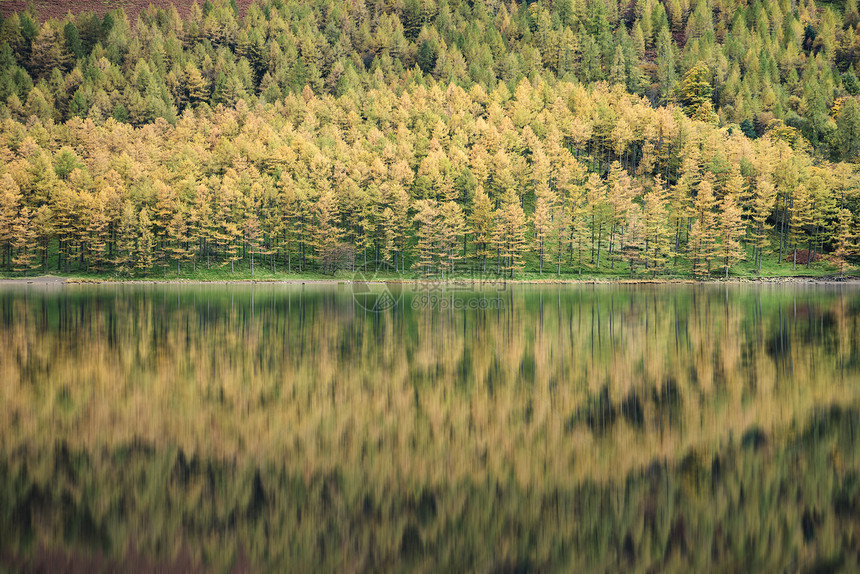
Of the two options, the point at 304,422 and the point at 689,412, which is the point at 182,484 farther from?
the point at 689,412

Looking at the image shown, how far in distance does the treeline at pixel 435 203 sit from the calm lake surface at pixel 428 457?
7765 cm

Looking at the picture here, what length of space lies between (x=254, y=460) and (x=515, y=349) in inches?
687

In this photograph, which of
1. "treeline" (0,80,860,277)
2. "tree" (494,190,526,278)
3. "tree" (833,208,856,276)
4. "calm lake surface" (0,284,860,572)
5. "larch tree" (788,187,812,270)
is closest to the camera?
"calm lake surface" (0,284,860,572)

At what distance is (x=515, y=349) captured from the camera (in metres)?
30.8

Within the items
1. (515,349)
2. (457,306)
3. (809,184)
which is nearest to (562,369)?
(515,349)

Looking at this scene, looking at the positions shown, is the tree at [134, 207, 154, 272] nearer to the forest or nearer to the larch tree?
the forest

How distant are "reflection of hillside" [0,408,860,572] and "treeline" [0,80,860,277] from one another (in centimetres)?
9161

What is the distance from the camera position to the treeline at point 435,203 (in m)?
106

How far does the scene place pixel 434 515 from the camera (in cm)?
1257

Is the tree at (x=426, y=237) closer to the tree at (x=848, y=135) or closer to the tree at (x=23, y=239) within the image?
the tree at (x=23, y=239)

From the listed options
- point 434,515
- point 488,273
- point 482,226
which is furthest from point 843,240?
point 434,515

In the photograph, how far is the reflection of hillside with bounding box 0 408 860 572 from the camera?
439 inches

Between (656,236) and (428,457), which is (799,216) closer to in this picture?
(656,236)

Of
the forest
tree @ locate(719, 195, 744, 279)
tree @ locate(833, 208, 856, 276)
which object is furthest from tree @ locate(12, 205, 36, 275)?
tree @ locate(833, 208, 856, 276)
